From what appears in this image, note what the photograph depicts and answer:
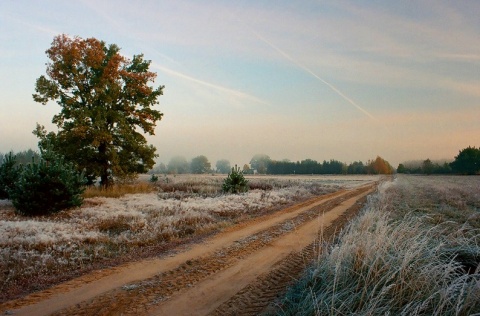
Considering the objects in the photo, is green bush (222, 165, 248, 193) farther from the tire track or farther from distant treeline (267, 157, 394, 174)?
distant treeline (267, 157, 394, 174)

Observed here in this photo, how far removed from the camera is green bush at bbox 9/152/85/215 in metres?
16.4

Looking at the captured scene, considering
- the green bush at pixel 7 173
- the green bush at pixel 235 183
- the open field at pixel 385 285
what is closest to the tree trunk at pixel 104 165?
the green bush at pixel 7 173

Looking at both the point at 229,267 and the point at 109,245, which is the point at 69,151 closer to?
the point at 109,245

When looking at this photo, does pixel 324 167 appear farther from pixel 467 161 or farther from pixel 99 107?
pixel 99 107

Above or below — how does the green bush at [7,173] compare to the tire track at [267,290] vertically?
above

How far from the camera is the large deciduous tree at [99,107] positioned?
27.3m

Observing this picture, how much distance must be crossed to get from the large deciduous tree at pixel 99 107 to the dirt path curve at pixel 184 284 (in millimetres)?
19590

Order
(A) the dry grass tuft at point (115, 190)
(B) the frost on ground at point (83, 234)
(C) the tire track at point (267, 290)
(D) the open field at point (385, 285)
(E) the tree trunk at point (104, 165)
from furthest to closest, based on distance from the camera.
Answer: (E) the tree trunk at point (104, 165)
(A) the dry grass tuft at point (115, 190)
(B) the frost on ground at point (83, 234)
(C) the tire track at point (267, 290)
(D) the open field at point (385, 285)

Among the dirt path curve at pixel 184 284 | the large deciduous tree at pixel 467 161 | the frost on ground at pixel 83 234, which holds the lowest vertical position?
the dirt path curve at pixel 184 284

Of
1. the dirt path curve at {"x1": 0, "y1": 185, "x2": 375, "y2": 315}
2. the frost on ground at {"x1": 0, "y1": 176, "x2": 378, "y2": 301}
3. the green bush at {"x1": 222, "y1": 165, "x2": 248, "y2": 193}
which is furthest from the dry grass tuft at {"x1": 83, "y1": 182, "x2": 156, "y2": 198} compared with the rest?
the dirt path curve at {"x1": 0, "y1": 185, "x2": 375, "y2": 315}

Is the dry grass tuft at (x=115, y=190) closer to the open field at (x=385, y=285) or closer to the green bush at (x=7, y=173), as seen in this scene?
the green bush at (x=7, y=173)

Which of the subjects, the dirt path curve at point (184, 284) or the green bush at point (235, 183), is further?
the green bush at point (235, 183)

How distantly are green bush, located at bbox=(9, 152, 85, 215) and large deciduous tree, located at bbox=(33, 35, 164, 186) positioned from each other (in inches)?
408

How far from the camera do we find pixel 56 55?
2809cm
